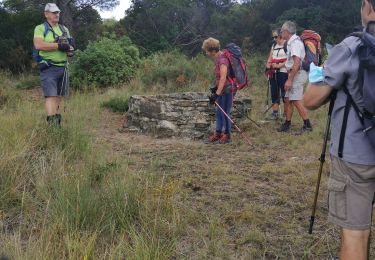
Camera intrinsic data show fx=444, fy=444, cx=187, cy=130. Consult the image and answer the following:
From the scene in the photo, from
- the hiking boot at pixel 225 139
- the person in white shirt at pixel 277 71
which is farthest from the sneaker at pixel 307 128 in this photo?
the hiking boot at pixel 225 139

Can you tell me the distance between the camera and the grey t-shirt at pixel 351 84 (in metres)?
2.38

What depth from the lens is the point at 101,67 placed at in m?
12.7

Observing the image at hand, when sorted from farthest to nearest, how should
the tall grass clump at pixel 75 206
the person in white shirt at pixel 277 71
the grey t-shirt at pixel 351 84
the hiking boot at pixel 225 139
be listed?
1. the person in white shirt at pixel 277 71
2. the hiking boot at pixel 225 139
3. the tall grass clump at pixel 75 206
4. the grey t-shirt at pixel 351 84

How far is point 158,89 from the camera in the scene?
11.8 m

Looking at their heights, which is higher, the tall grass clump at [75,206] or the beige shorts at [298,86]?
the beige shorts at [298,86]

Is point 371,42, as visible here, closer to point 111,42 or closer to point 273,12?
point 111,42

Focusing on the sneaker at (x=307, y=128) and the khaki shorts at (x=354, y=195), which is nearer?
the khaki shorts at (x=354, y=195)

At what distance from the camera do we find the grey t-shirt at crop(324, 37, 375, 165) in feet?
7.81

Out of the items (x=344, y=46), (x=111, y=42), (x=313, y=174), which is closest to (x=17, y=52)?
(x=111, y=42)

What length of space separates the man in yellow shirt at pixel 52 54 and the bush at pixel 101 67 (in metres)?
6.05

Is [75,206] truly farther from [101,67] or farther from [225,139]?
[101,67]

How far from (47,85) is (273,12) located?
17.8m

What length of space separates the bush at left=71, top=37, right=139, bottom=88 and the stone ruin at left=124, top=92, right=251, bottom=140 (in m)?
4.23

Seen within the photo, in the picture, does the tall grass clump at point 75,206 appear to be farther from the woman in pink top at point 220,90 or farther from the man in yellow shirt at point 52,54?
the woman in pink top at point 220,90
